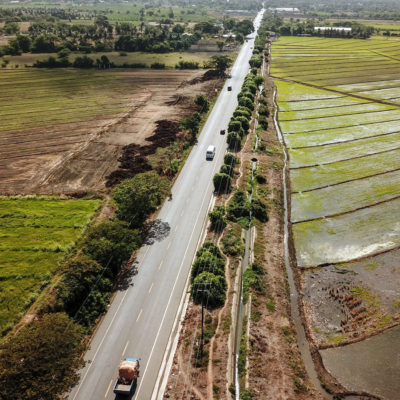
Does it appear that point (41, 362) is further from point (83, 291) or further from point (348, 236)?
point (348, 236)

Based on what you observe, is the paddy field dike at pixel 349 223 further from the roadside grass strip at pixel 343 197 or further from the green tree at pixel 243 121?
the green tree at pixel 243 121

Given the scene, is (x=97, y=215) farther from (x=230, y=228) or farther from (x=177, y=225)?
(x=230, y=228)

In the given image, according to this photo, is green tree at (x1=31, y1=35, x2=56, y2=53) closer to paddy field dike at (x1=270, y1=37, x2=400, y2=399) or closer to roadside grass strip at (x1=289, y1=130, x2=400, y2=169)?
paddy field dike at (x1=270, y1=37, x2=400, y2=399)

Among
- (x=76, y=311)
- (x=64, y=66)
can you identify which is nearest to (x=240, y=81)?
(x=64, y=66)

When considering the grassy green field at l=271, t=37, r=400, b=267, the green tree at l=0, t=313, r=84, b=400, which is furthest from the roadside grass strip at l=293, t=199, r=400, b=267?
the green tree at l=0, t=313, r=84, b=400

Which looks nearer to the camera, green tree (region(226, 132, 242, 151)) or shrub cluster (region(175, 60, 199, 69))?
green tree (region(226, 132, 242, 151))

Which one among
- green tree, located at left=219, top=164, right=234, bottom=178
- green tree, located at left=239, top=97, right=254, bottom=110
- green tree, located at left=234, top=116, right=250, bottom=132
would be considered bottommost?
green tree, located at left=219, top=164, right=234, bottom=178
